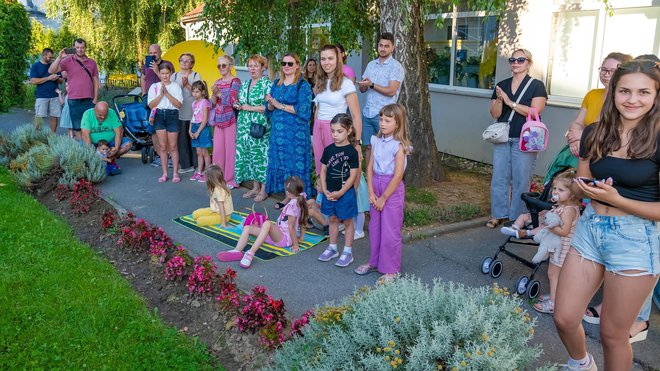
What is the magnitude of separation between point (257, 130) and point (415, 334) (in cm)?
506

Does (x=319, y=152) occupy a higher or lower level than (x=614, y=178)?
lower

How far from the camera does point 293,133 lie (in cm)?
686

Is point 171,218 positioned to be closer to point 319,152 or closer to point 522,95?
point 319,152

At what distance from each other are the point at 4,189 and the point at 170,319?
215 inches

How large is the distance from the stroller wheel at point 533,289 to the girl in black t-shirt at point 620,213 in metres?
1.56

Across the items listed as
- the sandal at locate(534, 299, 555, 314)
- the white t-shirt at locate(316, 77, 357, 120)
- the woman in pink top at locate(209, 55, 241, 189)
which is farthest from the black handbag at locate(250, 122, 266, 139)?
the sandal at locate(534, 299, 555, 314)

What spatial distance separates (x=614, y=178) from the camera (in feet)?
9.40

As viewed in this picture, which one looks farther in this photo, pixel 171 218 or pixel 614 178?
pixel 171 218

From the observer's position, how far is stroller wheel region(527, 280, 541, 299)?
4.62 metres

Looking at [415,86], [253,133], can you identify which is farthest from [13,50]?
[415,86]

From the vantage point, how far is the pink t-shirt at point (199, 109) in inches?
339

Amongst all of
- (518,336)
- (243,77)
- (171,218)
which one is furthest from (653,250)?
(243,77)

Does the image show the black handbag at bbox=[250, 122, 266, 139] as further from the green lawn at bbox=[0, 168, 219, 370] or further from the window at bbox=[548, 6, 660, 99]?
the window at bbox=[548, 6, 660, 99]

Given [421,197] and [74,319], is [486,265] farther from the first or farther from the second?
[74,319]
